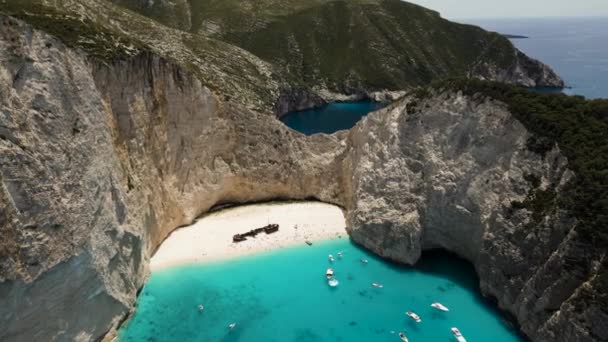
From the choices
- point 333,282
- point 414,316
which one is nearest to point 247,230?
point 333,282

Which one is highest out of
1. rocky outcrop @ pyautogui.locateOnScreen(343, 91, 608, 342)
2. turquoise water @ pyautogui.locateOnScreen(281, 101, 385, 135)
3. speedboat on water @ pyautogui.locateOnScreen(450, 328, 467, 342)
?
rocky outcrop @ pyautogui.locateOnScreen(343, 91, 608, 342)

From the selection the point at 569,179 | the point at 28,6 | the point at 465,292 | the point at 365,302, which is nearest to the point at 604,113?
the point at 569,179

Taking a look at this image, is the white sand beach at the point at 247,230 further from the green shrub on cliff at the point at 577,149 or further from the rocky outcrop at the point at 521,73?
the rocky outcrop at the point at 521,73

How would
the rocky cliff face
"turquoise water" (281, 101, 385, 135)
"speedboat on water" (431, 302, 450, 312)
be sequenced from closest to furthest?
the rocky cliff face → "speedboat on water" (431, 302, 450, 312) → "turquoise water" (281, 101, 385, 135)

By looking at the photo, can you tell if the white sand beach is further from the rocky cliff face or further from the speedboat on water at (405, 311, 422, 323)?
the speedboat on water at (405, 311, 422, 323)

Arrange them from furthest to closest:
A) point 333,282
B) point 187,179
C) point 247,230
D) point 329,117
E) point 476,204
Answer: point 329,117
point 247,230
point 187,179
point 476,204
point 333,282

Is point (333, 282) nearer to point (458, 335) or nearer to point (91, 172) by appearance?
point (458, 335)

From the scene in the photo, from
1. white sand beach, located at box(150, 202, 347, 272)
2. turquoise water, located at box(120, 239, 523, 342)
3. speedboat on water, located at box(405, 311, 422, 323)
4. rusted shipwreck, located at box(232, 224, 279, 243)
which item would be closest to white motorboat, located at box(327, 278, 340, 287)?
turquoise water, located at box(120, 239, 523, 342)
